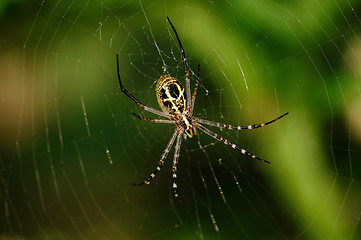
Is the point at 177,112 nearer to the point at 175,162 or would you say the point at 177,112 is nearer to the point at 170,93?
the point at 170,93

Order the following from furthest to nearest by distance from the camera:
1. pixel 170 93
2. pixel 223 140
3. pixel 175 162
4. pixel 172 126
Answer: pixel 172 126
pixel 175 162
pixel 223 140
pixel 170 93

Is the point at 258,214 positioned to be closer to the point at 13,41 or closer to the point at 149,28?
the point at 149,28

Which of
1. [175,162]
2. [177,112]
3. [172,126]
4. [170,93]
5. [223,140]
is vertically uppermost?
[170,93]

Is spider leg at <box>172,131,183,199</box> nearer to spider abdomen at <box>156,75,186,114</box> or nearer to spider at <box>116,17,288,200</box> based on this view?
spider at <box>116,17,288,200</box>

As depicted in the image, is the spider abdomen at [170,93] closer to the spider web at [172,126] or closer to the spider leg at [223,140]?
the spider web at [172,126]

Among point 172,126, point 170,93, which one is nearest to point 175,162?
point 172,126

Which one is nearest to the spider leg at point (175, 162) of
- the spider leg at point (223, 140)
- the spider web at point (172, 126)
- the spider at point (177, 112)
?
the spider at point (177, 112)

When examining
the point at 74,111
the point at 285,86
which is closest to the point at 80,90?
the point at 74,111
